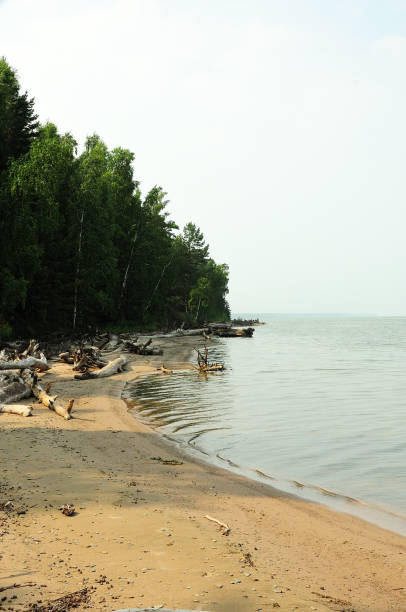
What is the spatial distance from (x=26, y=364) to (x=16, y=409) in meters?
7.04

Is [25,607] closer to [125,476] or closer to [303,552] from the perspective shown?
[303,552]

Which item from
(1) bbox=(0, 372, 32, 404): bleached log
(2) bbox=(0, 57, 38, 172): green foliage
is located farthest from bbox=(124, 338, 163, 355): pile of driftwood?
(1) bbox=(0, 372, 32, 404): bleached log

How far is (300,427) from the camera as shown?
1253 centimetres

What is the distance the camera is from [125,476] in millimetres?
7688

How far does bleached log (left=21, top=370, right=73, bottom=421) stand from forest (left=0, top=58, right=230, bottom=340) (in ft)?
45.9

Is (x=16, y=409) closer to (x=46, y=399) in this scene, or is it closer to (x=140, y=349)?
(x=46, y=399)

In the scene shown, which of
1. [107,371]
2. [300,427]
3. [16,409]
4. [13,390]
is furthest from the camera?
[107,371]

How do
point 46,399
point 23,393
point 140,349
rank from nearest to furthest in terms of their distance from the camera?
point 46,399 → point 23,393 → point 140,349

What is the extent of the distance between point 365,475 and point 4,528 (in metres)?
6.24

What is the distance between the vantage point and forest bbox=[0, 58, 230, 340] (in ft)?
96.3

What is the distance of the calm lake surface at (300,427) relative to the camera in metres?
8.16

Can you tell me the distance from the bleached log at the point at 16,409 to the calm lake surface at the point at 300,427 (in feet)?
10.3

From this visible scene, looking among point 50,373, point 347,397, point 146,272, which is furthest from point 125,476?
point 146,272

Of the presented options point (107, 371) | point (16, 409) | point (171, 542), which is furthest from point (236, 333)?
point (171, 542)
